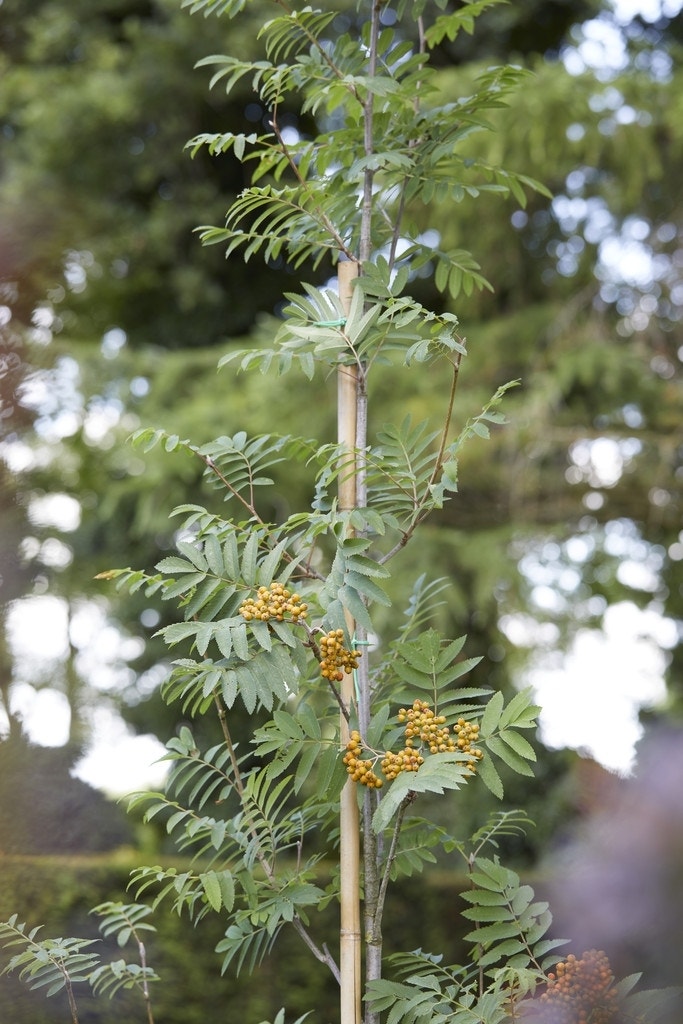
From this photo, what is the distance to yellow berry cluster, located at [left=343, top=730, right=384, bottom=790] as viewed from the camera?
1198mm

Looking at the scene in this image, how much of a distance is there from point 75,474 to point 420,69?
15.0ft

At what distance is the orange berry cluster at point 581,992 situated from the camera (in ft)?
3.37

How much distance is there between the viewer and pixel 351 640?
49.9 inches

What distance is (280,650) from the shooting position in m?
1.17

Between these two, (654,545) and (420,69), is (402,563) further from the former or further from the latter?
(420,69)

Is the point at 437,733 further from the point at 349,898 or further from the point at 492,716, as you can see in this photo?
the point at 349,898

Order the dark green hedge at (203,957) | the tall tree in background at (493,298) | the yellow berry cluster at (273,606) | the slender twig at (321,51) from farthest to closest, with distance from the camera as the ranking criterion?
the tall tree in background at (493,298)
the dark green hedge at (203,957)
the slender twig at (321,51)
the yellow berry cluster at (273,606)

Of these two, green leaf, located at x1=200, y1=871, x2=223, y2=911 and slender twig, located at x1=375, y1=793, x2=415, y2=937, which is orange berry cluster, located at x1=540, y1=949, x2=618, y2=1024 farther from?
green leaf, located at x1=200, y1=871, x2=223, y2=911

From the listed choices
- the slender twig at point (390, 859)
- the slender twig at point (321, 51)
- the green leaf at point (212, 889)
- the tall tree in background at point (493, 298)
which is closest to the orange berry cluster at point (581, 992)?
the slender twig at point (390, 859)

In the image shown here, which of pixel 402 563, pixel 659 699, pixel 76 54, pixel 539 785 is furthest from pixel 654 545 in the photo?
pixel 659 699

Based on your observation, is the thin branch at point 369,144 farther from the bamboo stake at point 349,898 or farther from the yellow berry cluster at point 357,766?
the yellow berry cluster at point 357,766

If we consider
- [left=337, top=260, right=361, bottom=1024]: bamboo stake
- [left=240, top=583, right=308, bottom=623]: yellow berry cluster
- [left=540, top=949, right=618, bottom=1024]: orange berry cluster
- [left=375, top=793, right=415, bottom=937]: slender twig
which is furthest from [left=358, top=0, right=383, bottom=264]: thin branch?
[left=540, top=949, right=618, bottom=1024]: orange berry cluster

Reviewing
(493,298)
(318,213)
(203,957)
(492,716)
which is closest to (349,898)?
(492,716)

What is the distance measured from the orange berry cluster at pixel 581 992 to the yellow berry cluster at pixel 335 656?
1.31 ft
